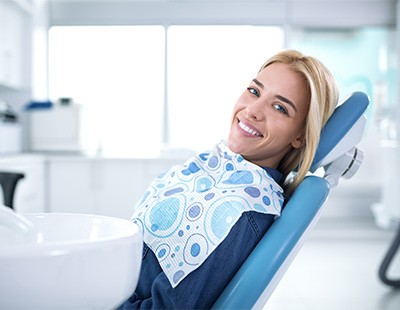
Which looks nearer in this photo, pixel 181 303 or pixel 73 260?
pixel 73 260

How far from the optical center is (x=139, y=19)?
4688mm

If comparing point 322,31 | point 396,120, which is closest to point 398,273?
point 396,120

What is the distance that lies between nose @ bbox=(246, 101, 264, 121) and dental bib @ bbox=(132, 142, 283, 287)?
0.31 ft

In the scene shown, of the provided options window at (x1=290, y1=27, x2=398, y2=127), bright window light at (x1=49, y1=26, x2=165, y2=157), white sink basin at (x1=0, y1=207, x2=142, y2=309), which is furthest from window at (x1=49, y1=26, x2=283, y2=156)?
white sink basin at (x1=0, y1=207, x2=142, y2=309)

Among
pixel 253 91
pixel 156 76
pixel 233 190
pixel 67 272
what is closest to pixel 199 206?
pixel 233 190

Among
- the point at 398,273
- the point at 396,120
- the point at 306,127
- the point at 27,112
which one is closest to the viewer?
the point at 306,127

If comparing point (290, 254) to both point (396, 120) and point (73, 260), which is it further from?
point (396, 120)

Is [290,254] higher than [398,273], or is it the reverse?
[290,254]

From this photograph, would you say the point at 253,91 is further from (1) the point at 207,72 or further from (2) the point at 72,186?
(1) the point at 207,72

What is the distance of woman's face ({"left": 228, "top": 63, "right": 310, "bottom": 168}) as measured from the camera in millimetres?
1166

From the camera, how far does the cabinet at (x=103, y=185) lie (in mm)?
3506

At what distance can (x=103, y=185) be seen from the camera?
11.6ft

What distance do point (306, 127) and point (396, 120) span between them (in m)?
3.86

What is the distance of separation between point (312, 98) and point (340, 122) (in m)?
0.09
